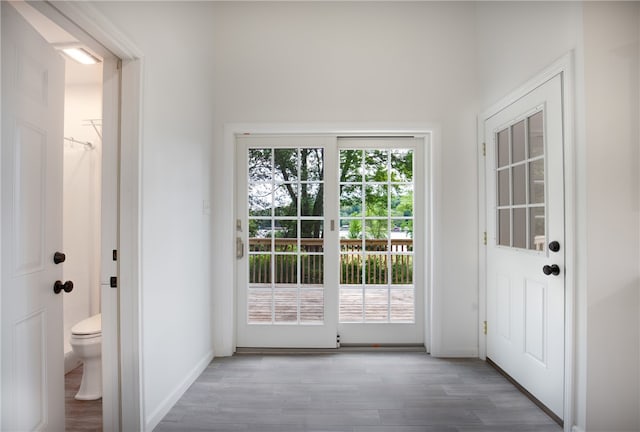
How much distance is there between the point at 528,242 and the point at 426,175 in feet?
3.38

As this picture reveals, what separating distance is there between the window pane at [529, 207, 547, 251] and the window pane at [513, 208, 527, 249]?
0.23 feet

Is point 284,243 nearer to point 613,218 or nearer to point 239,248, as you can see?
point 239,248

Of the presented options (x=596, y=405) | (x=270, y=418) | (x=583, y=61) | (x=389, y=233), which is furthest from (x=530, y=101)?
(x=270, y=418)

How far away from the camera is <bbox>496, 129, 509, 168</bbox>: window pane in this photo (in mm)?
2580

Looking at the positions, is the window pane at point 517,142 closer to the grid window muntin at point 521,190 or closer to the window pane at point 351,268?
the grid window muntin at point 521,190

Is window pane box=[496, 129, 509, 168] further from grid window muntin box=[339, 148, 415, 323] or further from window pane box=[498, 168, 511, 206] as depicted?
grid window muntin box=[339, 148, 415, 323]

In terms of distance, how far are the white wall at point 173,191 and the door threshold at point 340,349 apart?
1.34 feet

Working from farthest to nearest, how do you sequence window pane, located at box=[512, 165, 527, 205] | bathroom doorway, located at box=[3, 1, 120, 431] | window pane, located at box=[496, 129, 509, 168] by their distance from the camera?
1. window pane, located at box=[496, 129, 509, 168]
2. window pane, located at box=[512, 165, 527, 205]
3. bathroom doorway, located at box=[3, 1, 120, 431]

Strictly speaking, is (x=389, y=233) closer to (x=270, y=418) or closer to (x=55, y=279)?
(x=270, y=418)

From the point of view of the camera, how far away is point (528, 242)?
7.61 feet

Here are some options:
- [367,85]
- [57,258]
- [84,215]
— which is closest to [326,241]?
[367,85]

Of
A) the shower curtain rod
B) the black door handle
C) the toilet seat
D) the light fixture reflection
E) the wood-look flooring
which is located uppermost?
the light fixture reflection

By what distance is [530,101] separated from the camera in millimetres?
2266

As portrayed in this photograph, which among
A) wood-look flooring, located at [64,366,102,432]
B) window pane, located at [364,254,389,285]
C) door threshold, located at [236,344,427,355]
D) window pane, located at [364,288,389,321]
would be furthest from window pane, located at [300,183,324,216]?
wood-look flooring, located at [64,366,102,432]
